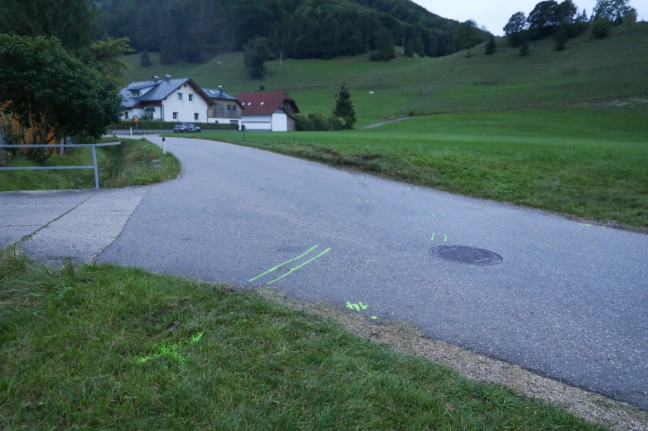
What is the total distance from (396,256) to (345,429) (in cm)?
407

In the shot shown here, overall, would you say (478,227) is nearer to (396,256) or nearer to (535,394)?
(396,256)

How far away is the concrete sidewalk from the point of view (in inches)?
238

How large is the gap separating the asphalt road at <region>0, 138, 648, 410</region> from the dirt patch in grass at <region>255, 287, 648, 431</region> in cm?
15

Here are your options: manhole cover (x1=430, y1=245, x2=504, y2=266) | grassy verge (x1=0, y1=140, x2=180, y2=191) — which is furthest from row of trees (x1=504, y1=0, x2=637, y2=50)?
manhole cover (x1=430, y1=245, x2=504, y2=266)

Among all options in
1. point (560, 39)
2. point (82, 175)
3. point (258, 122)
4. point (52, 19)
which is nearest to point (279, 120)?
point (258, 122)

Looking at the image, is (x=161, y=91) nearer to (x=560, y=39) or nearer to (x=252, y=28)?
(x=252, y=28)

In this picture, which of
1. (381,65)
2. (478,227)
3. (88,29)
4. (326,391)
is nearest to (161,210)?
(478,227)

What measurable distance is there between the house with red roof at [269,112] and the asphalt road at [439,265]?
59.0 meters

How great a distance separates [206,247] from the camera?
6.61 meters

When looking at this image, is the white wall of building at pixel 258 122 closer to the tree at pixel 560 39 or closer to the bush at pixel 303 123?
the bush at pixel 303 123

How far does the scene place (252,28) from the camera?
151500 mm

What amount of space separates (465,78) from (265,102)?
152 feet

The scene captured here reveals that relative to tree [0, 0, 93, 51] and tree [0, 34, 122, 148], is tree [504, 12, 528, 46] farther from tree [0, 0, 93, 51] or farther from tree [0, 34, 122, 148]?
tree [0, 34, 122, 148]

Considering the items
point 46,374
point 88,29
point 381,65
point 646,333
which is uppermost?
point 381,65
